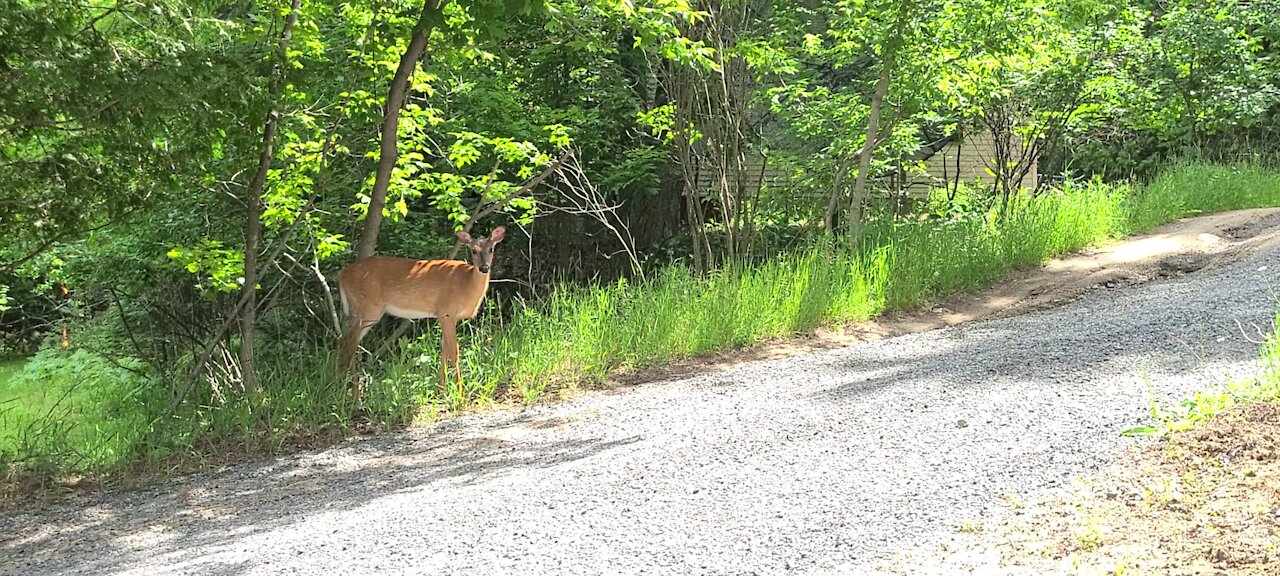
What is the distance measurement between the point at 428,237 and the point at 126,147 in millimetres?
4169

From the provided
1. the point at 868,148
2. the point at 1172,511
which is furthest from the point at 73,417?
the point at 1172,511

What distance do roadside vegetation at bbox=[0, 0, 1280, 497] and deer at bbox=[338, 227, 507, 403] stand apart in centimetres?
26

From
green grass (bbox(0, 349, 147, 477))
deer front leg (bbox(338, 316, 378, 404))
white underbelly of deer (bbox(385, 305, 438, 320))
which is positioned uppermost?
white underbelly of deer (bbox(385, 305, 438, 320))

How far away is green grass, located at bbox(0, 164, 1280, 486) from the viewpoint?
711 centimetres

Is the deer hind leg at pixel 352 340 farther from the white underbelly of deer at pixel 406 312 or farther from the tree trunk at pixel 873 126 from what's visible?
the tree trunk at pixel 873 126

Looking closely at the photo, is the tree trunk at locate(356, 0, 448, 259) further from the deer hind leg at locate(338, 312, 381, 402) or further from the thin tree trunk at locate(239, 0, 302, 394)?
the thin tree trunk at locate(239, 0, 302, 394)

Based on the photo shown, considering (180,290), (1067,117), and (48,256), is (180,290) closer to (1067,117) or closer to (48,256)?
(48,256)

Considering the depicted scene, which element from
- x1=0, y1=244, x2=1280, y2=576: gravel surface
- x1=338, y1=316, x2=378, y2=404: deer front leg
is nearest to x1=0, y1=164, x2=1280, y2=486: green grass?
x1=338, y1=316, x2=378, y2=404: deer front leg

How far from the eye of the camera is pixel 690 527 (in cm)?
429

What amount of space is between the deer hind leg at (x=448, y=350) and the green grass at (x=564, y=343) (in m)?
0.13

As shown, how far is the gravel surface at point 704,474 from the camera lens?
418 centimetres

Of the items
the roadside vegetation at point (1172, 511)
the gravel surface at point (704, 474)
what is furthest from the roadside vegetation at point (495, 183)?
the roadside vegetation at point (1172, 511)

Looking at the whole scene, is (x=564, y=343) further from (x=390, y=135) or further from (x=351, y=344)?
(x=390, y=135)

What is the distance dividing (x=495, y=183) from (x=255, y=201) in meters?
1.96
